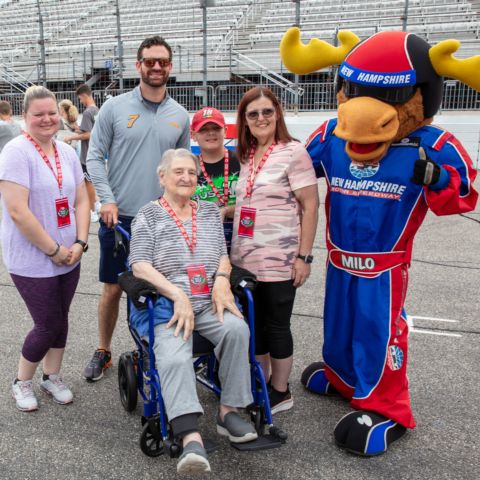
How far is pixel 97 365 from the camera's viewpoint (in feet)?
10.6

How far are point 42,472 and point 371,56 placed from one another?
2.35 m

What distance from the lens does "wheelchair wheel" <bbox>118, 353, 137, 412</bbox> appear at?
2.79 meters

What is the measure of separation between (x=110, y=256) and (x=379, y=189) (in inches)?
61.7

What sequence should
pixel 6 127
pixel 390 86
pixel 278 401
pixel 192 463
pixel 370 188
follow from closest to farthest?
pixel 192 463 < pixel 390 86 < pixel 370 188 < pixel 278 401 < pixel 6 127

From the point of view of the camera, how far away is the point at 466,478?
239 centimetres

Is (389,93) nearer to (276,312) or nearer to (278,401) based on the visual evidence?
(276,312)

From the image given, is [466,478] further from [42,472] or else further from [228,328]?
[42,472]

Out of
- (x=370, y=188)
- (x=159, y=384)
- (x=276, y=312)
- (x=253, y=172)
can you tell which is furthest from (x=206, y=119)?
(x=159, y=384)

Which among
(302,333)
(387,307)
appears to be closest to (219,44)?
(302,333)

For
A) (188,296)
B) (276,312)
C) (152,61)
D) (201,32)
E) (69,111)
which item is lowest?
(276,312)

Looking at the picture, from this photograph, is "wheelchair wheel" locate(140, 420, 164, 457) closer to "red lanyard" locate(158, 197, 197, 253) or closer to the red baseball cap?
"red lanyard" locate(158, 197, 197, 253)

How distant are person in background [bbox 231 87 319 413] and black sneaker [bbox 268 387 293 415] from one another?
170 millimetres

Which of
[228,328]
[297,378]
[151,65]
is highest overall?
[151,65]

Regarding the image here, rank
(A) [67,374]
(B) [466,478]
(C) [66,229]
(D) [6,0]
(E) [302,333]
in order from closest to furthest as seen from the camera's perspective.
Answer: (B) [466,478]
(C) [66,229]
(A) [67,374]
(E) [302,333]
(D) [6,0]
